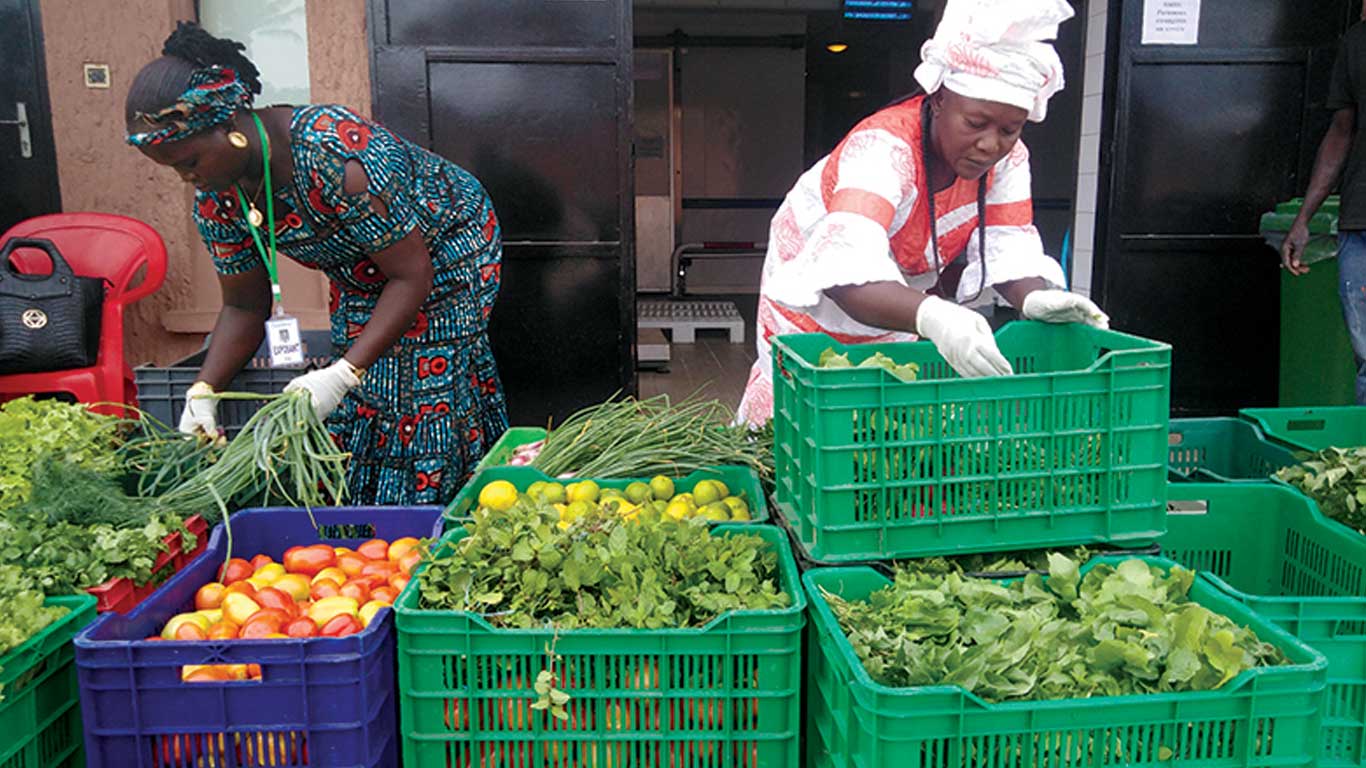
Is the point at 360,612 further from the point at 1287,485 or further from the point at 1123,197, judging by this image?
the point at 1123,197

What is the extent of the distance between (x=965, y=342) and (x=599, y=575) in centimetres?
80

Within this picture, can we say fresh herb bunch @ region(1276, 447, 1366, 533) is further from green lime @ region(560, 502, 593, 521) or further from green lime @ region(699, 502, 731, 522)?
green lime @ region(560, 502, 593, 521)

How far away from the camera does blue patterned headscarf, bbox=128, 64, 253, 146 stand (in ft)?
7.71

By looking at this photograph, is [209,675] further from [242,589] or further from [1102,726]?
[1102,726]

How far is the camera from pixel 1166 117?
5.05 metres

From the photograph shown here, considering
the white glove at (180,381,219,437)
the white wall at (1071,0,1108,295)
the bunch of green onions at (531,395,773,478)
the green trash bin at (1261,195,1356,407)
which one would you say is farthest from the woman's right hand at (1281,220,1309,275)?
the white glove at (180,381,219,437)

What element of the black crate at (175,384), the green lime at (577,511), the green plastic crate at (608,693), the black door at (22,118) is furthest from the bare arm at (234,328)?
the black door at (22,118)

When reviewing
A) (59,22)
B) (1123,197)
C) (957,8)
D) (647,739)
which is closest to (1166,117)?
(1123,197)

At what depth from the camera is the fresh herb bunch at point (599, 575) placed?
5.48ft

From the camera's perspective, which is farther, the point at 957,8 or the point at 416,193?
the point at 416,193

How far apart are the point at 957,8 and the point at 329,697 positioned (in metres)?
1.91

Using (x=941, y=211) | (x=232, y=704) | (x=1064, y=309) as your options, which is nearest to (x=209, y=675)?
(x=232, y=704)

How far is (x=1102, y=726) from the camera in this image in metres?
1.39

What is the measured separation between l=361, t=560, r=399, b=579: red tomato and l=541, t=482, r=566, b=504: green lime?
0.32 meters
